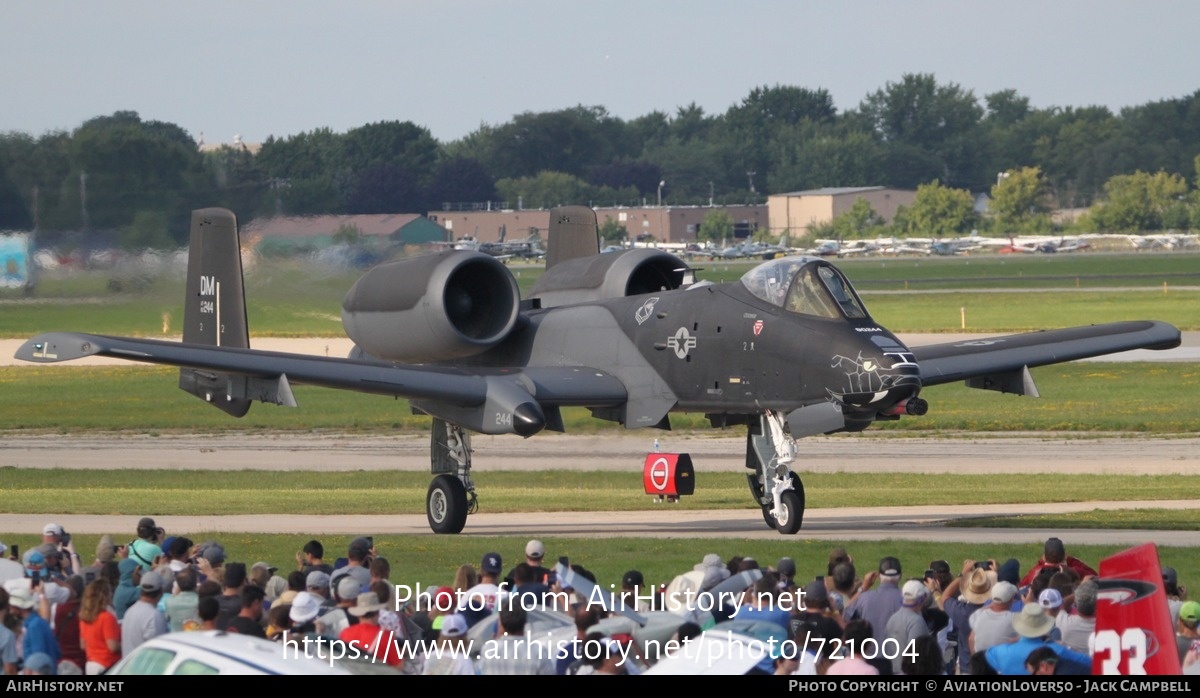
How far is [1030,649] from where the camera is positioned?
Result: 9609 mm

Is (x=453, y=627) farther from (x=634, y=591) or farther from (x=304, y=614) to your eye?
(x=634, y=591)

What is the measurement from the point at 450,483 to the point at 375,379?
2.33 metres

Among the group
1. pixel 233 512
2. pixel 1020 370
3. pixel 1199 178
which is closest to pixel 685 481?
pixel 1020 370

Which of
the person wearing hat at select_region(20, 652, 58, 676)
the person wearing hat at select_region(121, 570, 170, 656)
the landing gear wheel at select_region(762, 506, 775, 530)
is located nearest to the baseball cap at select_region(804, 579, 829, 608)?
the person wearing hat at select_region(121, 570, 170, 656)

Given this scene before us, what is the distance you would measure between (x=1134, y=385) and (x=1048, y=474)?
53.4 ft

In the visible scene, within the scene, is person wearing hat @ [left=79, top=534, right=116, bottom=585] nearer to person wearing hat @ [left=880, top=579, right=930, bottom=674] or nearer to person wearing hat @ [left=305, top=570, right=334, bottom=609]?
person wearing hat @ [left=305, top=570, right=334, bottom=609]

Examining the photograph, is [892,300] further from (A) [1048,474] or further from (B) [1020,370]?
(B) [1020,370]

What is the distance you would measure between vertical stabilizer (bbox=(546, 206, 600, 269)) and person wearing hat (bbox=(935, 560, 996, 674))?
48.2 ft

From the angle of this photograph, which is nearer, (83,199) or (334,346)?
(83,199)

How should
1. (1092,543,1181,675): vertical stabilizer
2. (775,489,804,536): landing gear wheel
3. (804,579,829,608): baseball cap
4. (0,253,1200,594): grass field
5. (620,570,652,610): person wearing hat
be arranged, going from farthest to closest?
(775,489,804,536): landing gear wheel → (0,253,1200,594): grass field → (620,570,652,610): person wearing hat → (804,579,829,608): baseball cap → (1092,543,1181,675): vertical stabilizer

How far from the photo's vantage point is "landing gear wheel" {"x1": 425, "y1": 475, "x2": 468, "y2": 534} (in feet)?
71.5

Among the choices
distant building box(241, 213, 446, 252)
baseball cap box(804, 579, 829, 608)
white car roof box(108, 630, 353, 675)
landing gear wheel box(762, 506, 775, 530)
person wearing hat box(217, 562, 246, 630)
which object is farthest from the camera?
distant building box(241, 213, 446, 252)

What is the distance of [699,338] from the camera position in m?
20.9

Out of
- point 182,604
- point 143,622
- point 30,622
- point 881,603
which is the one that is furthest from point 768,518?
point 30,622
